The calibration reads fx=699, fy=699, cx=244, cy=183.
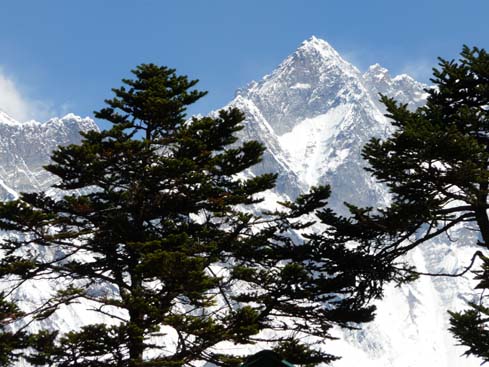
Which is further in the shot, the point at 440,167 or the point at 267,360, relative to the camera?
the point at 440,167

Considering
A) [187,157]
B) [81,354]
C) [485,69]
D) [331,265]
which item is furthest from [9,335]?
[485,69]

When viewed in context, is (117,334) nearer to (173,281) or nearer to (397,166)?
(173,281)

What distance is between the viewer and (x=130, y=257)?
918 inches

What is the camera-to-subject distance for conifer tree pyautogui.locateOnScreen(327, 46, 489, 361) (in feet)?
62.1

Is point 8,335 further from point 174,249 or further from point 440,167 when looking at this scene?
point 440,167

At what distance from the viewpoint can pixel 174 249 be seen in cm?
2072

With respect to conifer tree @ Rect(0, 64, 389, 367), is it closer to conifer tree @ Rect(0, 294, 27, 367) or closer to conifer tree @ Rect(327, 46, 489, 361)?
conifer tree @ Rect(0, 294, 27, 367)

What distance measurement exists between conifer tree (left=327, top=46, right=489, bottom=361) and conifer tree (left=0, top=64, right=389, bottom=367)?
5.66 ft

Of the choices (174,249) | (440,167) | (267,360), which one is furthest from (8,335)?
(267,360)

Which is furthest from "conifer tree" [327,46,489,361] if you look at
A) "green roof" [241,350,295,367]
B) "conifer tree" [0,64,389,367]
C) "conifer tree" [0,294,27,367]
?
"green roof" [241,350,295,367]

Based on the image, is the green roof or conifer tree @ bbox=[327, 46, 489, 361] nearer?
the green roof

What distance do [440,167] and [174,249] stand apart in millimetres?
8122

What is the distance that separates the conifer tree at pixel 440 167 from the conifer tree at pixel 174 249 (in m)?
1.73

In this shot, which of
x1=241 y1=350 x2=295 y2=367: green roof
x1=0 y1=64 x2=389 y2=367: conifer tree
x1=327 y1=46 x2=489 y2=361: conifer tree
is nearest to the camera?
x1=241 y1=350 x2=295 y2=367: green roof
